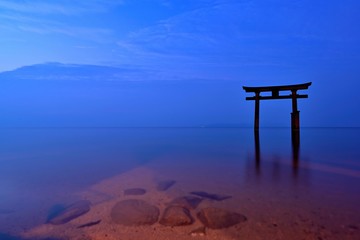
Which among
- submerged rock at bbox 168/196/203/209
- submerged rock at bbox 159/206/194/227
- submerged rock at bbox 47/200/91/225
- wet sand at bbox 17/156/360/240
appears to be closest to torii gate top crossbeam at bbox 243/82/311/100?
wet sand at bbox 17/156/360/240

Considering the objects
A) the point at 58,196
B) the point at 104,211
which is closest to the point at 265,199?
the point at 104,211

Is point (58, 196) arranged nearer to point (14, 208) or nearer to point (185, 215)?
point (14, 208)

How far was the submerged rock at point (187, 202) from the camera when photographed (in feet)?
17.5

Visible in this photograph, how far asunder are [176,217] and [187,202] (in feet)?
3.47

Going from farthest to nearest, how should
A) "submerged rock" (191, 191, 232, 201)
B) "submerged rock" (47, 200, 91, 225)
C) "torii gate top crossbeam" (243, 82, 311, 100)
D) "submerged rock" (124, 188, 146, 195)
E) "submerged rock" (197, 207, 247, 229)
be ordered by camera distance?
"torii gate top crossbeam" (243, 82, 311, 100) → "submerged rock" (124, 188, 146, 195) → "submerged rock" (191, 191, 232, 201) → "submerged rock" (47, 200, 91, 225) → "submerged rock" (197, 207, 247, 229)

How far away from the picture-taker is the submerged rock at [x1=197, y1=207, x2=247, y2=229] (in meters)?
4.23

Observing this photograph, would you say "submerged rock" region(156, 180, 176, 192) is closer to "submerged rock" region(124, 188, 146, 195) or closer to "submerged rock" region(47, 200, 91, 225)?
"submerged rock" region(124, 188, 146, 195)

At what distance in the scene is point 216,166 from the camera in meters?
10.8

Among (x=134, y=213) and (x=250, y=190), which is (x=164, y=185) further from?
(x=134, y=213)

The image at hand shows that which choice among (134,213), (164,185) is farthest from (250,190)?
(134,213)

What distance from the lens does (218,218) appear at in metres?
4.43

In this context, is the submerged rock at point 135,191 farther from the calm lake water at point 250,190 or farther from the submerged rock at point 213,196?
the submerged rock at point 213,196

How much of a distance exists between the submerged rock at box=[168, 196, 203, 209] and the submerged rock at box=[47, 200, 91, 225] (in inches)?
69.8

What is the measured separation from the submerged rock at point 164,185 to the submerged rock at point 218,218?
2273 mm
